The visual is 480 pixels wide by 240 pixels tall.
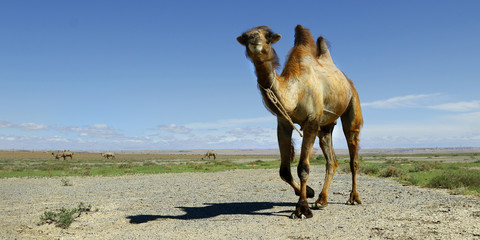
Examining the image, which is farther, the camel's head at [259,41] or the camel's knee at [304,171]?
the camel's knee at [304,171]

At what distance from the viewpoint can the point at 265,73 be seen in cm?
597

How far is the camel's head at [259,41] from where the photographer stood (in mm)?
5820

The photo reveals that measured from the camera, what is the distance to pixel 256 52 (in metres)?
5.82

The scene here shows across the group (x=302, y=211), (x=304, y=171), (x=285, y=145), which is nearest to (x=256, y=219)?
(x=302, y=211)

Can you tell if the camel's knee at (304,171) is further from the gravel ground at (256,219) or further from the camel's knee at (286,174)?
the gravel ground at (256,219)

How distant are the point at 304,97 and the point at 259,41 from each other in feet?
4.93

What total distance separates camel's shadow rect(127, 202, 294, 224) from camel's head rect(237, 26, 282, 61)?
11.1ft

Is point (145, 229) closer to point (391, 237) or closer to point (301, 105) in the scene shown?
point (301, 105)

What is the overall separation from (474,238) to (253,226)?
3.28 m

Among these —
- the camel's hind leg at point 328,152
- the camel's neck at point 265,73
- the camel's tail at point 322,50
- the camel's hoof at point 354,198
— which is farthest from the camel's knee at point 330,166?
the camel's neck at point 265,73

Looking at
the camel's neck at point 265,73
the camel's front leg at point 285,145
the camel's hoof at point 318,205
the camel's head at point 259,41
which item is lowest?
the camel's hoof at point 318,205

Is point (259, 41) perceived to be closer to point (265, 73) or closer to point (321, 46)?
point (265, 73)

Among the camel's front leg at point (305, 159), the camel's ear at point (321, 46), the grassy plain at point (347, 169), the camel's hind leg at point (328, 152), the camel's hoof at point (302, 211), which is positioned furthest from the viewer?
the grassy plain at point (347, 169)

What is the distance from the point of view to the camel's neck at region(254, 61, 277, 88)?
19.5 ft
